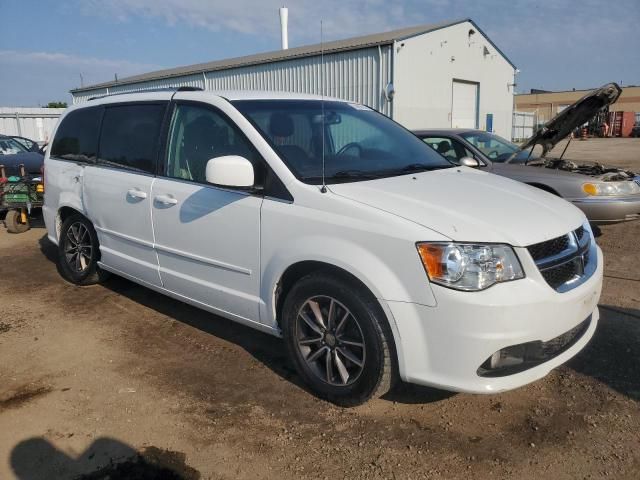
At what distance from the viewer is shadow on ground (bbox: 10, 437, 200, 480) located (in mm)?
2580

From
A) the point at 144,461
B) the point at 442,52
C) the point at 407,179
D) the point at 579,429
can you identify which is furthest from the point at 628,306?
the point at 442,52

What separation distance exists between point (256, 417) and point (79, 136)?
348 centimetres

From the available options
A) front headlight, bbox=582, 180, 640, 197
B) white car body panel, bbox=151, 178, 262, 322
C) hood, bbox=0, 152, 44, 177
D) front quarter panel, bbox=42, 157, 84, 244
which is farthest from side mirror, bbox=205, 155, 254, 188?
hood, bbox=0, 152, 44, 177

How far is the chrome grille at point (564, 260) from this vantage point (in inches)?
109

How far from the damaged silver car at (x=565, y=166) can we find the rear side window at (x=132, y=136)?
3357mm

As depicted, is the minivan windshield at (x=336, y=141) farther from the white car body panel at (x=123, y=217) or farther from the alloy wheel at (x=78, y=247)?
the alloy wheel at (x=78, y=247)

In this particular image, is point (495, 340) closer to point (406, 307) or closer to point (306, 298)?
point (406, 307)

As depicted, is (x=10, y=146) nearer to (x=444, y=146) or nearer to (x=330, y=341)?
(x=444, y=146)

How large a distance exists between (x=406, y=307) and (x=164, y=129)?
2440 millimetres

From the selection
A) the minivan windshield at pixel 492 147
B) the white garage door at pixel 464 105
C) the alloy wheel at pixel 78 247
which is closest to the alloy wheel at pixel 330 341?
the alloy wheel at pixel 78 247

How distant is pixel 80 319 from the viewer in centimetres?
464

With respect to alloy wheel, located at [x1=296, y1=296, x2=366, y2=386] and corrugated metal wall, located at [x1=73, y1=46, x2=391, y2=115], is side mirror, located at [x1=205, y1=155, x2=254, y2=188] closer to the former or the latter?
alloy wheel, located at [x1=296, y1=296, x2=366, y2=386]

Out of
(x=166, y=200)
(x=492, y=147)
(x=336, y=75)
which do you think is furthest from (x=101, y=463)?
(x=336, y=75)

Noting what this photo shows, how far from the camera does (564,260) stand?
2.89 metres
